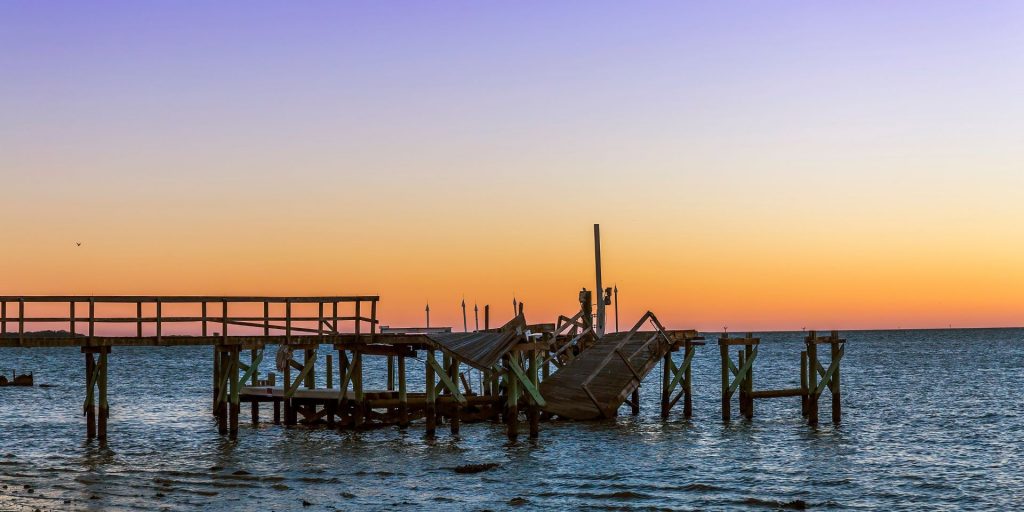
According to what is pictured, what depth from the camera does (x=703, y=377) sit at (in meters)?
76.8

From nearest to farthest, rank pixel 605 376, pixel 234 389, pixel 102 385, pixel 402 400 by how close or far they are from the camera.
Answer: pixel 102 385
pixel 234 389
pixel 402 400
pixel 605 376

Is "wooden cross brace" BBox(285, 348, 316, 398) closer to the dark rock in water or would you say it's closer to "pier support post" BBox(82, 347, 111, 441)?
"pier support post" BBox(82, 347, 111, 441)

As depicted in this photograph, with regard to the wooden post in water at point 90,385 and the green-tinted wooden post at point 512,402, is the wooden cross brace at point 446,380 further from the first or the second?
the wooden post in water at point 90,385

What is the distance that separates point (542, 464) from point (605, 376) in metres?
9.02

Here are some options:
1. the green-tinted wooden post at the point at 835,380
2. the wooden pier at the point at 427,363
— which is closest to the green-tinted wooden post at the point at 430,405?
the wooden pier at the point at 427,363

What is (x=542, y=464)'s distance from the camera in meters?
27.6

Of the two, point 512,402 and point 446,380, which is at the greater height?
point 446,380

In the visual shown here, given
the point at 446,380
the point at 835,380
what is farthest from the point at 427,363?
the point at 835,380

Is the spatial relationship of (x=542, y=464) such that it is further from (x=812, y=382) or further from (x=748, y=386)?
(x=812, y=382)

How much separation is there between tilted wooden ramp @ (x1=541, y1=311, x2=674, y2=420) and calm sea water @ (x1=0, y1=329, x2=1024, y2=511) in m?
0.65

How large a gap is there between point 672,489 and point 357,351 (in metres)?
11.8

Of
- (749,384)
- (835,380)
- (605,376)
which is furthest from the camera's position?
(835,380)

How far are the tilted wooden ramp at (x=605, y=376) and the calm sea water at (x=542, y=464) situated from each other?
646 mm

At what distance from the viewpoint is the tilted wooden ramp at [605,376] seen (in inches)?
1399
